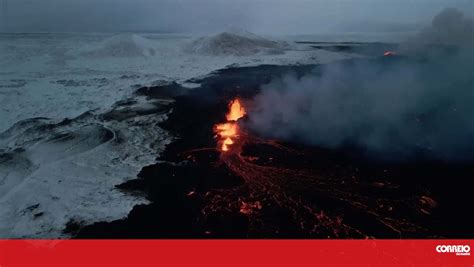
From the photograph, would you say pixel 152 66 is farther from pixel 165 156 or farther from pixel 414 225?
pixel 414 225

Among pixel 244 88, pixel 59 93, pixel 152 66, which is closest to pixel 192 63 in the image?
pixel 152 66

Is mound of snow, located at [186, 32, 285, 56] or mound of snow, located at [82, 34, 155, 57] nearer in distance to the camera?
mound of snow, located at [82, 34, 155, 57]

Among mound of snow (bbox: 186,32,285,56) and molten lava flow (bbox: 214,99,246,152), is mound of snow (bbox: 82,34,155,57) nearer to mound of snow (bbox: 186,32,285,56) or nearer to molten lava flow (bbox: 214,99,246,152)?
mound of snow (bbox: 186,32,285,56)
